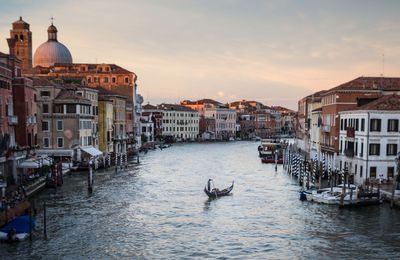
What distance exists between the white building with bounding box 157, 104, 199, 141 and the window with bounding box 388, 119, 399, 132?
6770cm

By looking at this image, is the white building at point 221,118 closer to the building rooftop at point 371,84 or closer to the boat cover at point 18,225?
the building rooftop at point 371,84

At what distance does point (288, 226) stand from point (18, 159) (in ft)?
54.6

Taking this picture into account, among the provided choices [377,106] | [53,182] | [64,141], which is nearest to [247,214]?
[377,106]

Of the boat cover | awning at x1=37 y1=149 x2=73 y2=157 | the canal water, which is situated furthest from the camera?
awning at x1=37 y1=149 x2=73 y2=157

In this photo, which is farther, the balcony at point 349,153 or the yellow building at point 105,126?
the yellow building at point 105,126

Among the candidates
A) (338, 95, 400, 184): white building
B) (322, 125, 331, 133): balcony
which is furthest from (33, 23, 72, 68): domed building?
(338, 95, 400, 184): white building

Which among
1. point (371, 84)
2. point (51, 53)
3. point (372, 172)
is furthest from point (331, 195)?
point (51, 53)

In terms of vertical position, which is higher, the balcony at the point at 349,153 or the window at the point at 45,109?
the window at the point at 45,109

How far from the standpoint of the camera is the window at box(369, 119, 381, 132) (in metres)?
26.8

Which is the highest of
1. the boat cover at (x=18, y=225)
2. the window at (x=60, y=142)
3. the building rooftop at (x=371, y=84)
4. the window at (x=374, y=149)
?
the building rooftop at (x=371, y=84)

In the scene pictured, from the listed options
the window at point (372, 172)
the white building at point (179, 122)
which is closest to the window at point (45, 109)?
the window at point (372, 172)

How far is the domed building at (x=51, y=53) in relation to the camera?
67688 millimetres

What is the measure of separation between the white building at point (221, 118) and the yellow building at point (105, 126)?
187 feet

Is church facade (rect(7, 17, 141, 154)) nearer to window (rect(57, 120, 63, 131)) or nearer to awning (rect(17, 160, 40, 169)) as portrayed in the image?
window (rect(57, 120, 63, 131))
